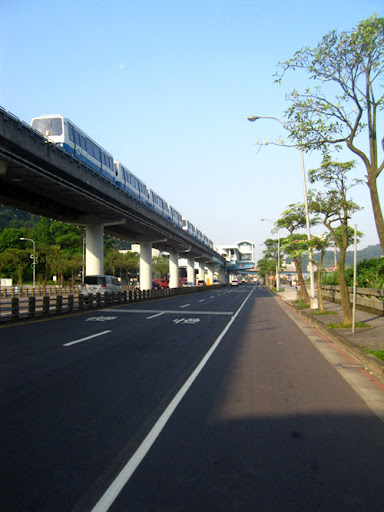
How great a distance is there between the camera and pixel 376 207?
906 centimetres

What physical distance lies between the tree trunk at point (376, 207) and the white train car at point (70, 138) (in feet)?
52.9

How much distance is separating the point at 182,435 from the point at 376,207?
21.0 feet

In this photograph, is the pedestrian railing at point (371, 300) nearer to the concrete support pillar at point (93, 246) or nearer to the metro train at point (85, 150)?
the metro train at point (85, 150)

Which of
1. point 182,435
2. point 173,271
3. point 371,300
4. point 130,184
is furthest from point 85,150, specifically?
point 173,271

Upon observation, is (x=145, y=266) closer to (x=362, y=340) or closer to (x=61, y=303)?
(x=61, y=303)

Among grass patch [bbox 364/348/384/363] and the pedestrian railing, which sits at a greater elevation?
the pedestrian railing

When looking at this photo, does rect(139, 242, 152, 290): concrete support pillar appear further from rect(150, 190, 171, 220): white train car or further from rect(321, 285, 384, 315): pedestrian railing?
rect(321, 285, 384, 315): pedestrian railing

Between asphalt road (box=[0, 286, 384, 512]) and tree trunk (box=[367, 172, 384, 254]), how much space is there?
3.07m

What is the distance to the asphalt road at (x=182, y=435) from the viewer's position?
382 centimetres

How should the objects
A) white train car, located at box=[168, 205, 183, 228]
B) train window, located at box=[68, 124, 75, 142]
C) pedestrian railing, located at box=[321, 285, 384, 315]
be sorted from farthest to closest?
white train car, located at box=[168, 205, 183, 228] → train window, located at box=[68, 124, 75, 142] → pedestrian railing, located at box=[321, 285, 384, 315]

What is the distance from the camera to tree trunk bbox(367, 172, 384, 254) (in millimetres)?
8852

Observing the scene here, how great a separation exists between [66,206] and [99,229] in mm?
4424

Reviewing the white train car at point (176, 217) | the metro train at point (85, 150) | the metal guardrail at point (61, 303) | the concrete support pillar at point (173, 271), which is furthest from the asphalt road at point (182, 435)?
the concrete support pillar at point (173, 271)

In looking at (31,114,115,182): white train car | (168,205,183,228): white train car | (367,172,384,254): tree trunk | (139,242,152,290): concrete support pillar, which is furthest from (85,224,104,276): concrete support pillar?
(367,172,384,254): tree trunk
